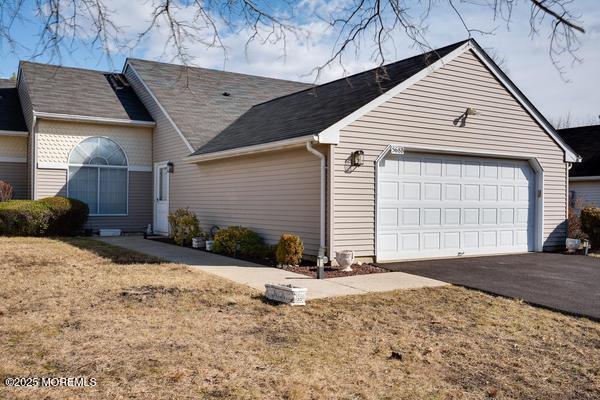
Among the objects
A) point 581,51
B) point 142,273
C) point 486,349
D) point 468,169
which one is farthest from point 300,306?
point 468,169

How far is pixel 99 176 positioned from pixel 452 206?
11.9m

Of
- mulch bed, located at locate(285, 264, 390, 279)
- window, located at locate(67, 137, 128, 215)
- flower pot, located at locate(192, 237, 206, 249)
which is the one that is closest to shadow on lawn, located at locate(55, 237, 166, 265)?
flower pot, located at locate(192, 237, 206, 249)

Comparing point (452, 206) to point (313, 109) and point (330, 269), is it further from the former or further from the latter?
point (313, 109)

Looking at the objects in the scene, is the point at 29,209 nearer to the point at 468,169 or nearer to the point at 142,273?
the point at 142,273

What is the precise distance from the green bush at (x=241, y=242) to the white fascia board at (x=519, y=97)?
21.8 feet

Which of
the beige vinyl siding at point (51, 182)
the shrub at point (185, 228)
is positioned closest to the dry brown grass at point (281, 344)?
the shrub at point (185, 228)

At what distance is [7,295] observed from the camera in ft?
25.2

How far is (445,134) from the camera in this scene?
1259cm

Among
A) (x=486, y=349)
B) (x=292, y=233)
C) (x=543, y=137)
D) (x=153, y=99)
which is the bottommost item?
(x=486, y=349)

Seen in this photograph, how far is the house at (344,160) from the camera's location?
1134cm

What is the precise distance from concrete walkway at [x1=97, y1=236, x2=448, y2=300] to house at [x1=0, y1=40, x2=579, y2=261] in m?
0.91

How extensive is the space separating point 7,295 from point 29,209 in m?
9.59

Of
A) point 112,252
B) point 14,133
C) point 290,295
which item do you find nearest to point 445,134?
point 290,295

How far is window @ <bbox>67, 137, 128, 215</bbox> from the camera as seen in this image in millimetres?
18312
